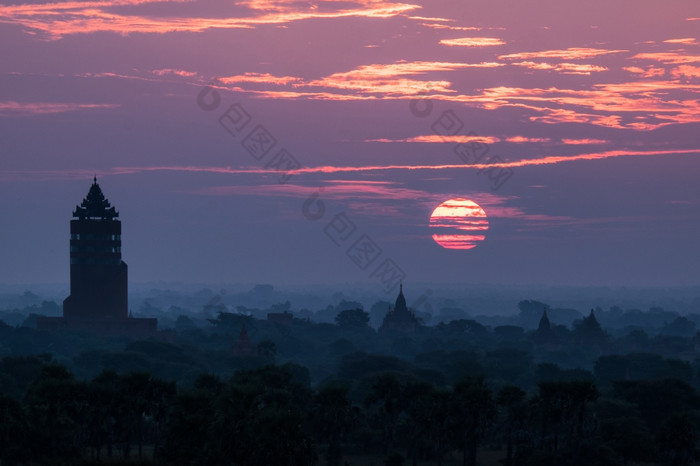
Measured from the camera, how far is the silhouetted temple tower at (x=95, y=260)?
17262 centimetres

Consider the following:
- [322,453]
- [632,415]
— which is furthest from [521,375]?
[322,453]

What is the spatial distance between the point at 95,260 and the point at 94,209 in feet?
27.1

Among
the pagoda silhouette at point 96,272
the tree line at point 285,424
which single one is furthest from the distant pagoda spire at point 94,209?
the tree line at point 285,424

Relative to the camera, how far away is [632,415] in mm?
92250

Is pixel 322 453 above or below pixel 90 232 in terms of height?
below

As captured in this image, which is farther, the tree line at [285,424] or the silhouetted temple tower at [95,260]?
the silhouetted temple tower at [95,260]

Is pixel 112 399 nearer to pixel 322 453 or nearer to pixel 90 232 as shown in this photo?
pixel 322 453

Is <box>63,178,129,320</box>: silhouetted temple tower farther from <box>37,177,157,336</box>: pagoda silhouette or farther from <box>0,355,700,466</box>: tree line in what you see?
<box>0,355,700,466</box>: tree line

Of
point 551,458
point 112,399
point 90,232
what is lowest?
point 551,458

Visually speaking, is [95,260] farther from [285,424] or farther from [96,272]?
[285,424]

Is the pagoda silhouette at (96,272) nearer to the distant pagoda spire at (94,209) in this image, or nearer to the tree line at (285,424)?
the distant pagoda spire at (94,209)

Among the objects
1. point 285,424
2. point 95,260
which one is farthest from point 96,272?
point 285,424

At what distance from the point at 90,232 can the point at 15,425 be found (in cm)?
10813

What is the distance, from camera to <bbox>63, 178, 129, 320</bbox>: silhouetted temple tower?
6796 inches
